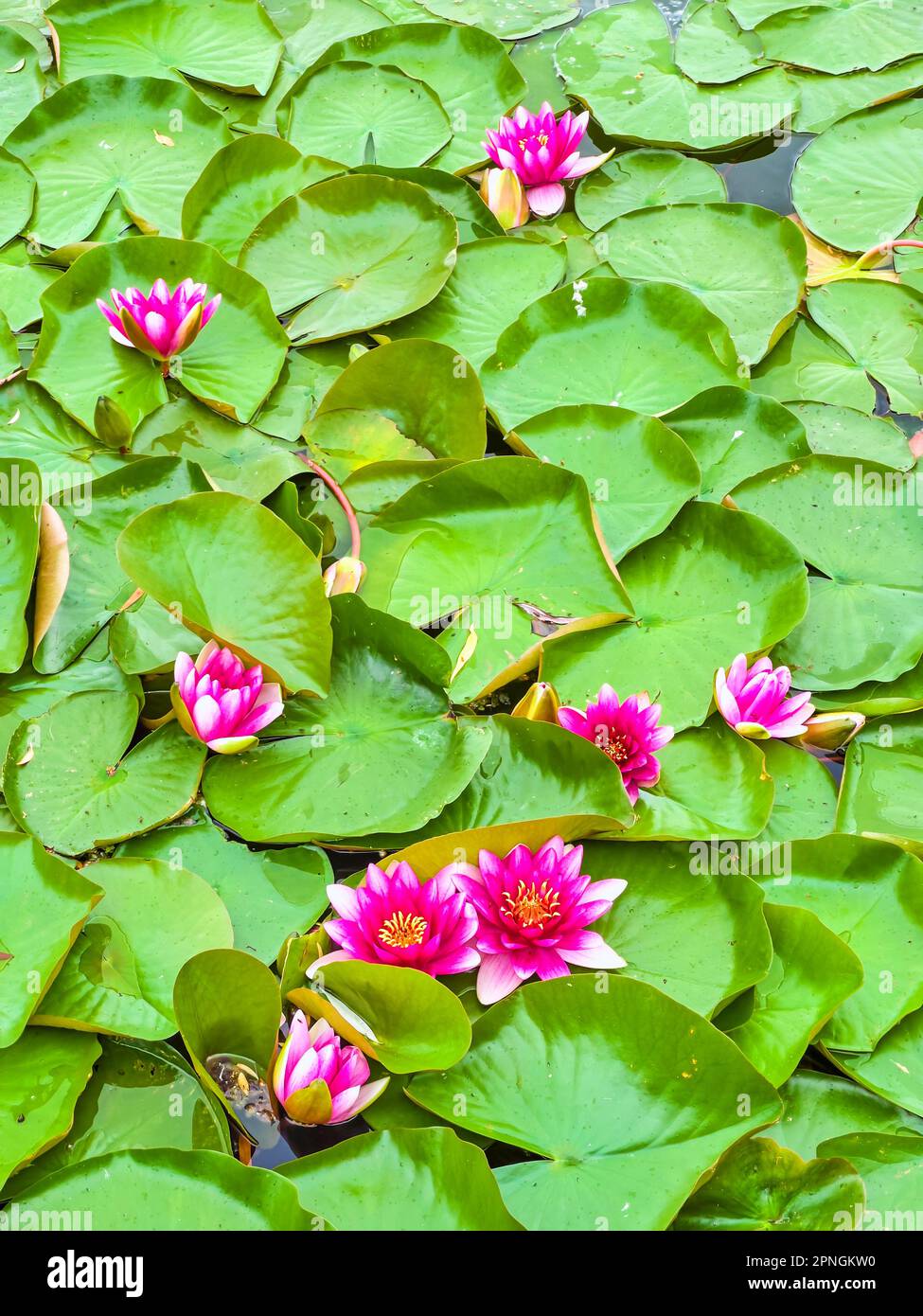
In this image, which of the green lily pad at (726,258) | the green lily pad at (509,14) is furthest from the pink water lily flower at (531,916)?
the green lily pad at (509,14)

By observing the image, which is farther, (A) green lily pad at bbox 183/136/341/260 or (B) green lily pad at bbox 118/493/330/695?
(A) green lily pad at bbox 183/136/341/260

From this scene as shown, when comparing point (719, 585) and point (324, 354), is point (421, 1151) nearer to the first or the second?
point (719, 585)

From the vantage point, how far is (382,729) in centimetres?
229

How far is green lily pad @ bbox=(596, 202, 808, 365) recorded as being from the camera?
3.15m

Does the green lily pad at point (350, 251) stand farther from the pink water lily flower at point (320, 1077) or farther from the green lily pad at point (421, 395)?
the pink water lily flower at point (320, 1077)

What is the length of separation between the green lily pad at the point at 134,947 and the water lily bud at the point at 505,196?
7.34 feet

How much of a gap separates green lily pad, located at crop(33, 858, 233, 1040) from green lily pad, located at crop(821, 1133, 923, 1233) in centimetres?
115

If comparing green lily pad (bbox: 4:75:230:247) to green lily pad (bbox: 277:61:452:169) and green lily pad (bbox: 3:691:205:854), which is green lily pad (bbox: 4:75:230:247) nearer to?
green lily pad (bbox: 277:61:452:169)

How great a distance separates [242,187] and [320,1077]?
2.60 metres

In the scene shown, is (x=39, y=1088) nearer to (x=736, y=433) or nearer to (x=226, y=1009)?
(x=226, y=1009)

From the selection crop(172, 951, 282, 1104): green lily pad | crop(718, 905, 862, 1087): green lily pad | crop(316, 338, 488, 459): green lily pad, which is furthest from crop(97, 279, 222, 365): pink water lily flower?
crop(718, 905, 862, 1087): green lily pad

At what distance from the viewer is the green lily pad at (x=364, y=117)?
3480 millimetres
